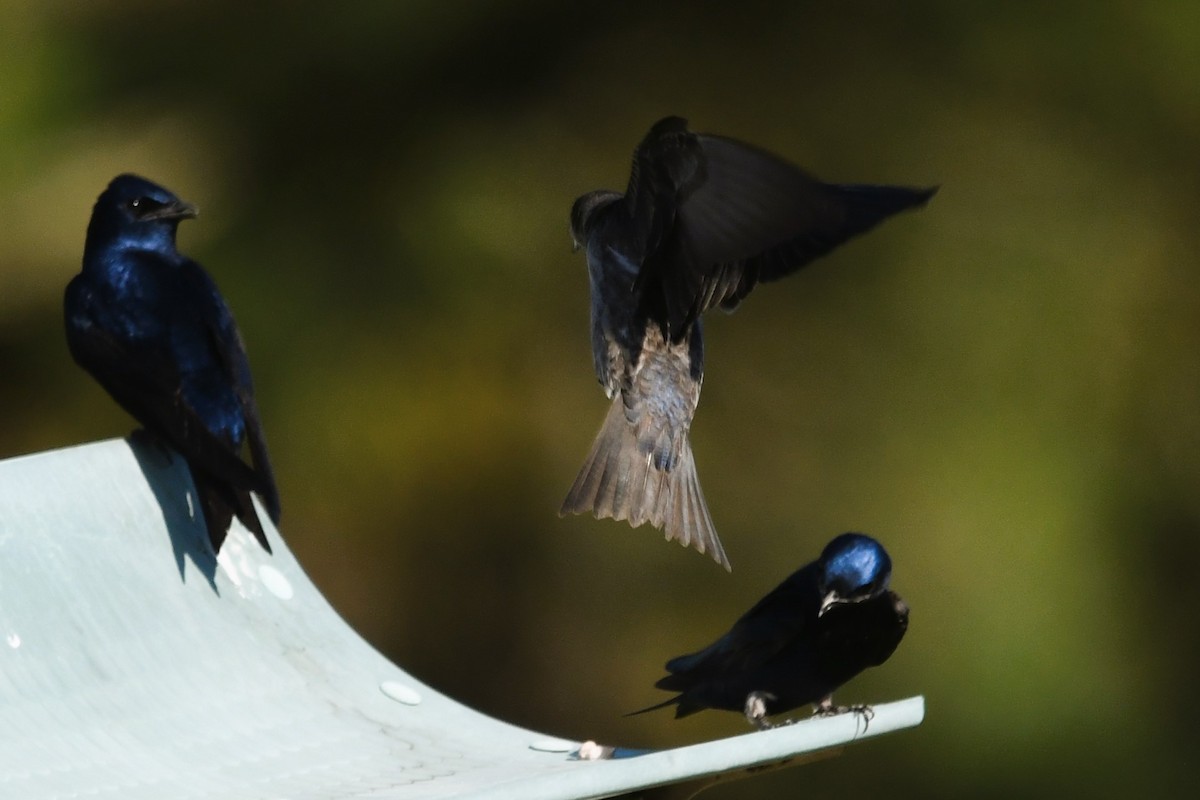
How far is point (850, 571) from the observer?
380 cm

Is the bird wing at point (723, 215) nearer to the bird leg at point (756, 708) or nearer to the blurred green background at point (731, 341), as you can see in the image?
the bird leg at point (756, 708)

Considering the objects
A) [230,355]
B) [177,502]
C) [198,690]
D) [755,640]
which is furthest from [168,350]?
[755,640]

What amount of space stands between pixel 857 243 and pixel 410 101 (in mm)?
1867

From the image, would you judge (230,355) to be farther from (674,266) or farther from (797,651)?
(797,651)

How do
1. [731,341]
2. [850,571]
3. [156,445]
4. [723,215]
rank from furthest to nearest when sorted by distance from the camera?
[731,341], [850,571], [723,215], [156,445]

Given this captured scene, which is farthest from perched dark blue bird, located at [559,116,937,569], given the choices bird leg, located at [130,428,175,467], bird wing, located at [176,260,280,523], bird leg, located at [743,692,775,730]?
bird leg, located at [130,428,175,467]

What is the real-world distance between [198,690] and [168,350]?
1.11m

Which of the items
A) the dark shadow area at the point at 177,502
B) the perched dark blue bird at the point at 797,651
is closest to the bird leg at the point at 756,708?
the perched dark blue bird at the point at 797,651

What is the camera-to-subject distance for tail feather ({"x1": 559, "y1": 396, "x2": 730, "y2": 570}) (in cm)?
420

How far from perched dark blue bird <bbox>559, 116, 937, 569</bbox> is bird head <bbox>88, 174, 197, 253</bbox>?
0.99 m

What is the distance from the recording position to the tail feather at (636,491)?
13.8 feet

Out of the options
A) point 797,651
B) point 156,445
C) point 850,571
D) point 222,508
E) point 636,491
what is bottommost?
point 797,651

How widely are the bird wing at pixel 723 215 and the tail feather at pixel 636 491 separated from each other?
0.99 feet

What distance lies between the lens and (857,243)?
6.83m
